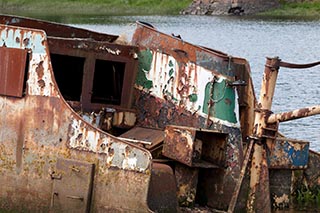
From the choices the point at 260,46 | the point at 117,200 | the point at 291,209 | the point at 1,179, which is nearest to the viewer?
the point at 117,200

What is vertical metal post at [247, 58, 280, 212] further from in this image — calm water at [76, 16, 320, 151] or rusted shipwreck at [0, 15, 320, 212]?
calm water at [76, 16, 320, 151]

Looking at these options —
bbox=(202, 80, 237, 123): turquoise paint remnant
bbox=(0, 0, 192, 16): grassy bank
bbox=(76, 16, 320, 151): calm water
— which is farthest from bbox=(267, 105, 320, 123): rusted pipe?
bbox=(0, 0, 192, 16): grassy bank

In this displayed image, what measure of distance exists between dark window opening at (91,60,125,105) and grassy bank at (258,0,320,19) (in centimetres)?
5361

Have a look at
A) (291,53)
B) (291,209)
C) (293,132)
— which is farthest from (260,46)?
(291,209)

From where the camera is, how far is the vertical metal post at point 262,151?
10727mm

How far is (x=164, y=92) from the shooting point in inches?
469

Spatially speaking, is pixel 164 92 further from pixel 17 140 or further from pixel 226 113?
pixel 17 140

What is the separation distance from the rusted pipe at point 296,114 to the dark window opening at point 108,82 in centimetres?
231

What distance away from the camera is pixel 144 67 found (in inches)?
477

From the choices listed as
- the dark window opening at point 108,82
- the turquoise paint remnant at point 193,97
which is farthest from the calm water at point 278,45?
the turquoise paint remnant at point 193,97

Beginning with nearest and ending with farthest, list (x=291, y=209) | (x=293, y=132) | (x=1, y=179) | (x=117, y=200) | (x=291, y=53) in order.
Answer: (x=117, y=200)
(x=1, y=179)
(x=291, y=209)
(x=293, y=132)
(x=291, y=53)

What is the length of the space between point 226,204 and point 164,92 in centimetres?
158

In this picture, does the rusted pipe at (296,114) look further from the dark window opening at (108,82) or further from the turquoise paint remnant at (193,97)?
the dark window opening at (108,82)

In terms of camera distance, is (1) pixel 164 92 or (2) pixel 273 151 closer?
(2) pixel 273 151
